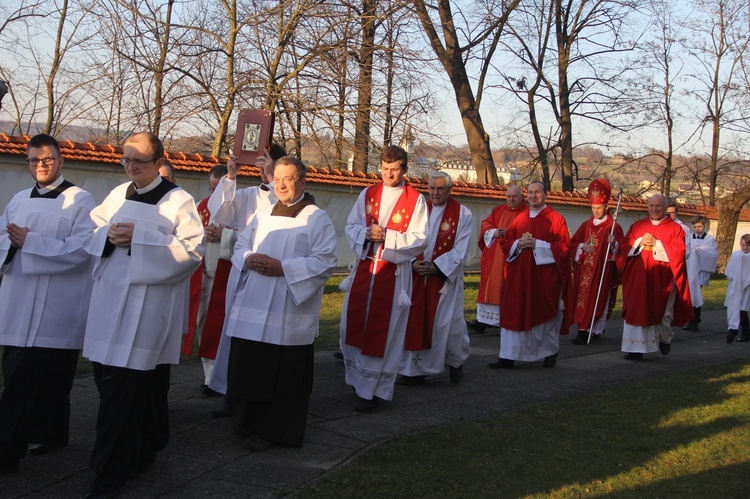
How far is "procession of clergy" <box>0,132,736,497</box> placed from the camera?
14.8 ft

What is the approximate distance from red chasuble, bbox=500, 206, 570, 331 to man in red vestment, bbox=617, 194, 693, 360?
1360mm

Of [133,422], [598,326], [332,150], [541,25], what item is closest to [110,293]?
[133,422]

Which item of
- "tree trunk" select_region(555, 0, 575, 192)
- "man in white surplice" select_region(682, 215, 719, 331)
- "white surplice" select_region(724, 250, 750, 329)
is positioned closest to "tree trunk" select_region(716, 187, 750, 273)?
"tree trunk" select_region(555, 0, 575, 192)

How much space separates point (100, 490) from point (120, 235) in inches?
51.0

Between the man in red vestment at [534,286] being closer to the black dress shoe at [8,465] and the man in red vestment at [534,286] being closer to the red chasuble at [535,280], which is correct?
the red chasuble at [535,280]

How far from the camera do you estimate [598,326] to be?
435 inches

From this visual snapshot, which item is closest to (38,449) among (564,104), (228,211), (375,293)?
(228,211)

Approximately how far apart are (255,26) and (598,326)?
9.08 meters

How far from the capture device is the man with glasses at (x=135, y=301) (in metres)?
4.41

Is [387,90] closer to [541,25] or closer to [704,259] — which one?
[704,259]

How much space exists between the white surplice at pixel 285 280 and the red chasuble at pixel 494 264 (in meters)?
4.65

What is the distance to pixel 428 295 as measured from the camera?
7.36 metres

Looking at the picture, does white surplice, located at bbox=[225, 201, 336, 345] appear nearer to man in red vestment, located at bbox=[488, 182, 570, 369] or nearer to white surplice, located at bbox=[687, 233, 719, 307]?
man in red vestment, located at bbox=[488, 182, 570, 369]

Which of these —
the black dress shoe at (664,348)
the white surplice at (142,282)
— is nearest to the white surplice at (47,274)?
the white surplice at (142,282)
